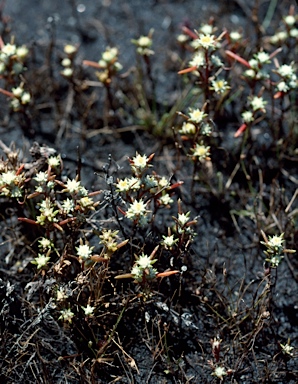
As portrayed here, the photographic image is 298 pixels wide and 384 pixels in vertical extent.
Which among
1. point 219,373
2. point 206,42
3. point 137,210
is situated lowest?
point 219,373

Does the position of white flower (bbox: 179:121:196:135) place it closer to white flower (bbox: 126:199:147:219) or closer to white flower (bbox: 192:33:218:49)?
white flower (bbox: 192:33:218:49)

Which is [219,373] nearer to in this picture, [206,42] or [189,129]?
[189,129]

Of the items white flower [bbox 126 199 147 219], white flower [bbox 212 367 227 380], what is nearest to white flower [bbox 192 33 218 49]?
white flower [bbox 126 199 147 219]

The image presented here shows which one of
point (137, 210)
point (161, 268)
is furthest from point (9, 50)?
point (161, 268)

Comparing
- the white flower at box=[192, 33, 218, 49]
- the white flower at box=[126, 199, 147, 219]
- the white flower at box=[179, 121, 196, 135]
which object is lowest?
the white flower at box=[126, 199, 147, 219]

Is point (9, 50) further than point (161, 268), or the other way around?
point (9, 50)

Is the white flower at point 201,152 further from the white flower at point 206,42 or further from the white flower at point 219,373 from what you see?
A: the white flower at point 219,373

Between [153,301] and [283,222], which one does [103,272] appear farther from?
[283,222]

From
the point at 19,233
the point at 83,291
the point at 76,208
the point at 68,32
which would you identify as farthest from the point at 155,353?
the point at 68,32
